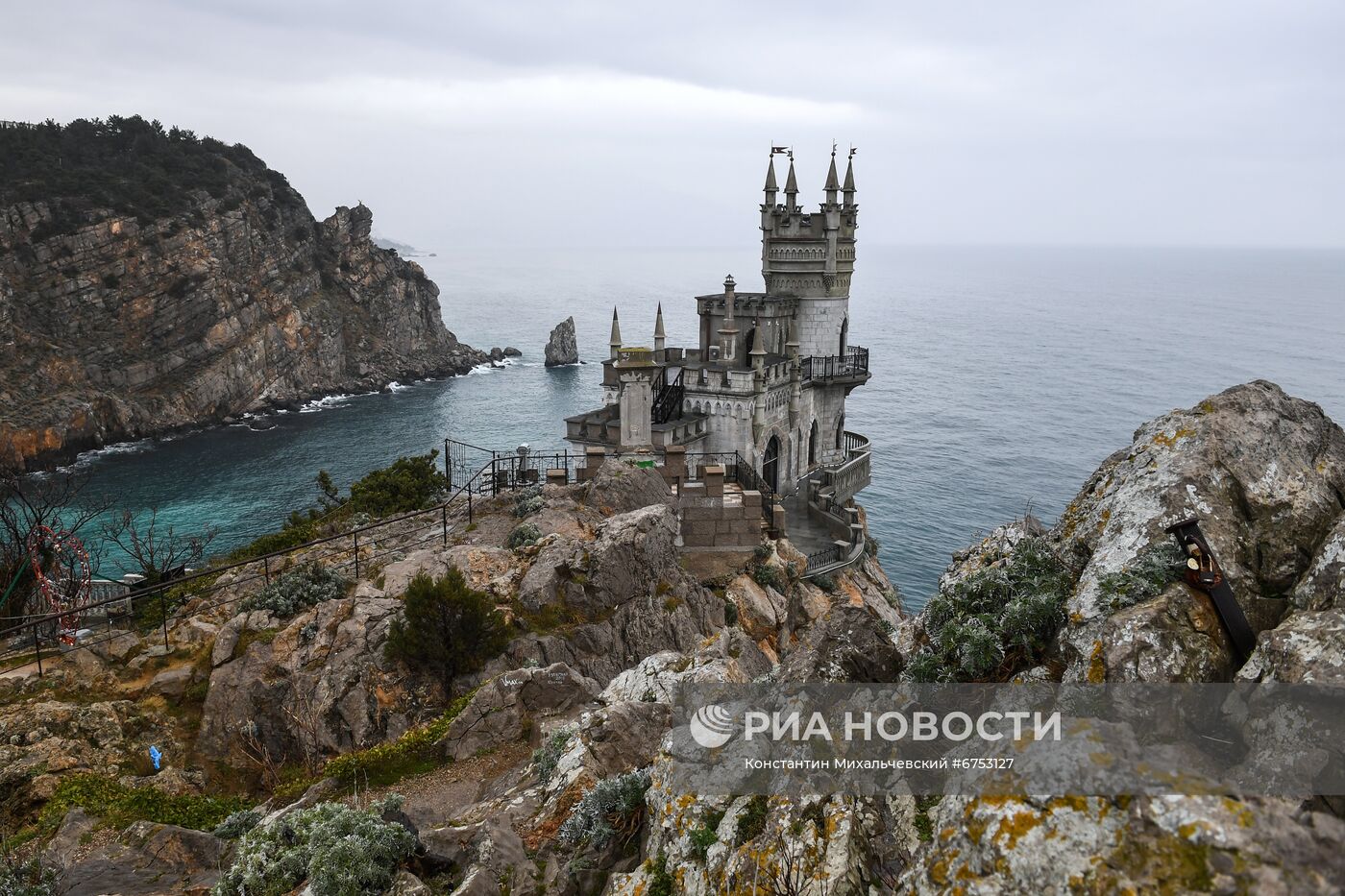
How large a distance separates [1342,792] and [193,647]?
17812mm

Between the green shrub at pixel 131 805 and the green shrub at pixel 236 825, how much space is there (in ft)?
1.86

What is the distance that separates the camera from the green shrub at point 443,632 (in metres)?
14.7

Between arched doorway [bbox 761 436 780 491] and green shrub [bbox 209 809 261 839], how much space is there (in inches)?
1159

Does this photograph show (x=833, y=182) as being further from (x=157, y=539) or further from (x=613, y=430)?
(x=157, y=539)

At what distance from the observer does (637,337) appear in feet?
449

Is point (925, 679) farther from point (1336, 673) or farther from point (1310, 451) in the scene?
point (1310, 451)

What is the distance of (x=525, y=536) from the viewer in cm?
1964

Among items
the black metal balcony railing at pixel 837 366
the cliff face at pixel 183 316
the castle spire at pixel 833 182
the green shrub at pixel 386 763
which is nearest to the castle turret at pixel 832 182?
the castle spire at pixel 833 182

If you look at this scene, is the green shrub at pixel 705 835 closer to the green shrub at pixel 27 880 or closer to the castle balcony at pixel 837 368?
the green shrub at pixel 27 880

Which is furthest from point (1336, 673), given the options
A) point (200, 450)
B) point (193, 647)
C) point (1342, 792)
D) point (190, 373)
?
point (190, 373)

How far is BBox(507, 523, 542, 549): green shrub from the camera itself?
1944 cm

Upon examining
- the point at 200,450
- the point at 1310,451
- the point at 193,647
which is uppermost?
the point at 1310,451

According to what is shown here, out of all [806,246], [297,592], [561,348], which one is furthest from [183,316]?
[297,592]

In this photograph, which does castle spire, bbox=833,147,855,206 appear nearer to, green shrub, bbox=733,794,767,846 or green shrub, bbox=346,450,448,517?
green shrub, bbox=346,450,448,517
